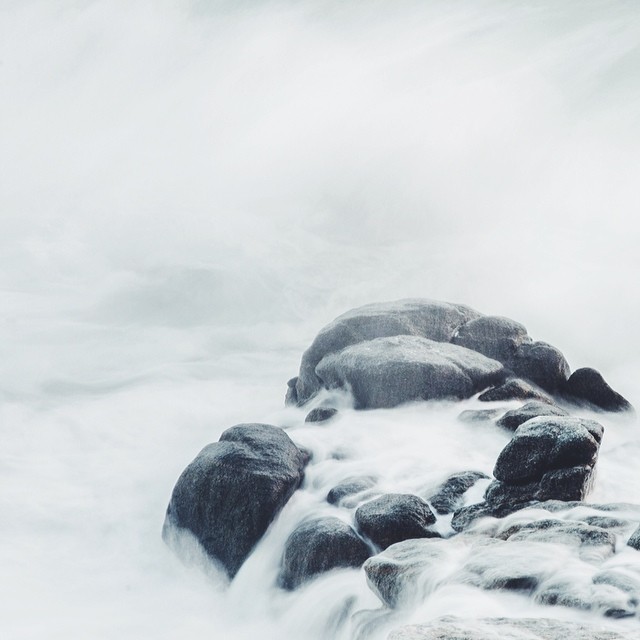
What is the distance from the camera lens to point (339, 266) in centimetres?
2627

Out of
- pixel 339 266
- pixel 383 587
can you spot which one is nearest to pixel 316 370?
pixel 383 587

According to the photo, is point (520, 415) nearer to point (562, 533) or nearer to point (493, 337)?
point (493, 337)

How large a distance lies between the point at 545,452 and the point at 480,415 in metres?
1.97

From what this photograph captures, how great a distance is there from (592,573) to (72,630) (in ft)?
13.6

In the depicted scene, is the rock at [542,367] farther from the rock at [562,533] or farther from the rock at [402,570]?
the rock at [402,570]

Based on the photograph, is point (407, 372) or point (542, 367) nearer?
point (407, 372)

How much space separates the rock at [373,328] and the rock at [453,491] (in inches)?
135

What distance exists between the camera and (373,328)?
1050 centimetres

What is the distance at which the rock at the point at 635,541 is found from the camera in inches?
183

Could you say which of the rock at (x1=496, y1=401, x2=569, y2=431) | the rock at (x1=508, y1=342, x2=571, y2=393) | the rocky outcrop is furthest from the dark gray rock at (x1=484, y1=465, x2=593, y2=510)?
the rock at (x1=508, y1=342, x2=571, y2=393)

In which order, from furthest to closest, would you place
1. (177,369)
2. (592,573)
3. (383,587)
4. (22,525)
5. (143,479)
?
(177,369) < (143,479) < (22,525) < (383,587) < (592,573)

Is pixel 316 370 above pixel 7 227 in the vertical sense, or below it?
below

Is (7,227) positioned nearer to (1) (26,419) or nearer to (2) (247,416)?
(1) (26,419)

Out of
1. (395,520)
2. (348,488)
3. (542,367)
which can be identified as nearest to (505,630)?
(395,520)
